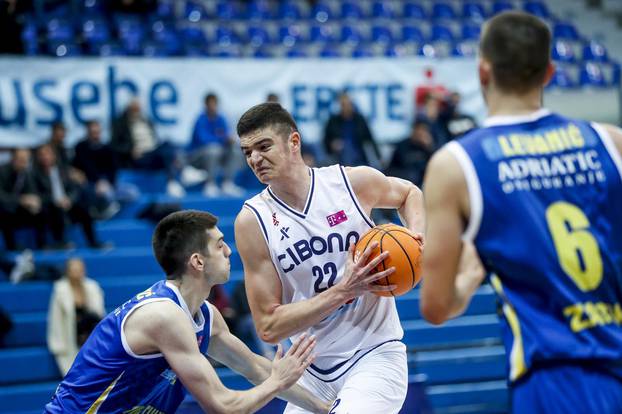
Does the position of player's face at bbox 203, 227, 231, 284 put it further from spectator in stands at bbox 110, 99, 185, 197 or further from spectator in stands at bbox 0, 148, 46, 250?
spectator in stands at bbox 110, 99, 185, 197

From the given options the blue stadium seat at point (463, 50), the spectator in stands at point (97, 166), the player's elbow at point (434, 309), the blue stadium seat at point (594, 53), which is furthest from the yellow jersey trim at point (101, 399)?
the blue stadium seat at point (594, 53)

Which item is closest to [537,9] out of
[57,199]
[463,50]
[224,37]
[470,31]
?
[470,31]

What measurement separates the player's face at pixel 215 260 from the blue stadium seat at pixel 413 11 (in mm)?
13164

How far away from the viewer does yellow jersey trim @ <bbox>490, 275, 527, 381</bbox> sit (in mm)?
2896

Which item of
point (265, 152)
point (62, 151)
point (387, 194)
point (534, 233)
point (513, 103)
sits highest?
point (513, 103)

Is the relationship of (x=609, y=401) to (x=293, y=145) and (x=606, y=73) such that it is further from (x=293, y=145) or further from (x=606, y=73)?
(x=606, y=73)

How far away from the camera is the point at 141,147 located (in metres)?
12.7

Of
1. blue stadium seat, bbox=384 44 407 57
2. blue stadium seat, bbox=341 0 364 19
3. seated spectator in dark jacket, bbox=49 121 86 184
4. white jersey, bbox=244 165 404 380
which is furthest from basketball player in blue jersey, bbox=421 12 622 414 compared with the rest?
blue stadium seat, bbox=341 0 364 19

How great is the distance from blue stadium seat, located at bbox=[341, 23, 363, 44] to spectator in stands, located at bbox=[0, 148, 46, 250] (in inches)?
255

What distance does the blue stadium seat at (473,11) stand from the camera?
58.3ft

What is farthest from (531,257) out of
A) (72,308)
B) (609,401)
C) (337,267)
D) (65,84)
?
(65,84)

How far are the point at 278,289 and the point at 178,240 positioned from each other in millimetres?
579

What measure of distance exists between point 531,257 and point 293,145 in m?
2.32

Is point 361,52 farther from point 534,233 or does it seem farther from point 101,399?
point 534,233
